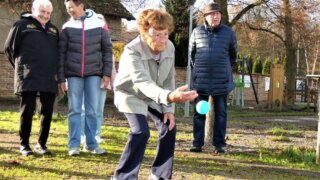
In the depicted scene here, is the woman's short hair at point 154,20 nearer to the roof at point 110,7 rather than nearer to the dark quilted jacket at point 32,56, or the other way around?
the dark quilted jacket at point 32,56

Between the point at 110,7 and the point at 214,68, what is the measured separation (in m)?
17.2

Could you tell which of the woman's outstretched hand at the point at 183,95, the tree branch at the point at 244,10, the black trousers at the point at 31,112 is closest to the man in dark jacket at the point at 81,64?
the black trousers at the point at 31,112

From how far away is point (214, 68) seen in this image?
22.1 feet

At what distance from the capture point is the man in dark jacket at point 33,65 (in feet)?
19.0

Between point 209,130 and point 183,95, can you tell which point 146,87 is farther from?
point 209,130

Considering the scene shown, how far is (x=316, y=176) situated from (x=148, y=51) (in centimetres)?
250

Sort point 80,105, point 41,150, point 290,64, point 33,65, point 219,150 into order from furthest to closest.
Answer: point 290,64 < point 219,150 < point 80,105 < point 41,150 < point 33,65

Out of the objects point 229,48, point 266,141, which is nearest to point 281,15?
point 266,141

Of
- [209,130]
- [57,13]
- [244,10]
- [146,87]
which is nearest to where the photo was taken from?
[146,87]

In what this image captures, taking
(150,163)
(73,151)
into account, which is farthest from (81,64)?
(150,163)

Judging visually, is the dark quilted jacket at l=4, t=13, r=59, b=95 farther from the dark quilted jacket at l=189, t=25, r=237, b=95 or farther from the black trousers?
the dark quilted jacket at l=189, t=25, r=237, b=95

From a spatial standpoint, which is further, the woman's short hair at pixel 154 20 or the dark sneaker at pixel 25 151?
the dark sneaker at pixel 25 151

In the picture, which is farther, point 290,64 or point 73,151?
point 290,64

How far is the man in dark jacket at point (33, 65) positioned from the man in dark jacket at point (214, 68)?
2.01 m
